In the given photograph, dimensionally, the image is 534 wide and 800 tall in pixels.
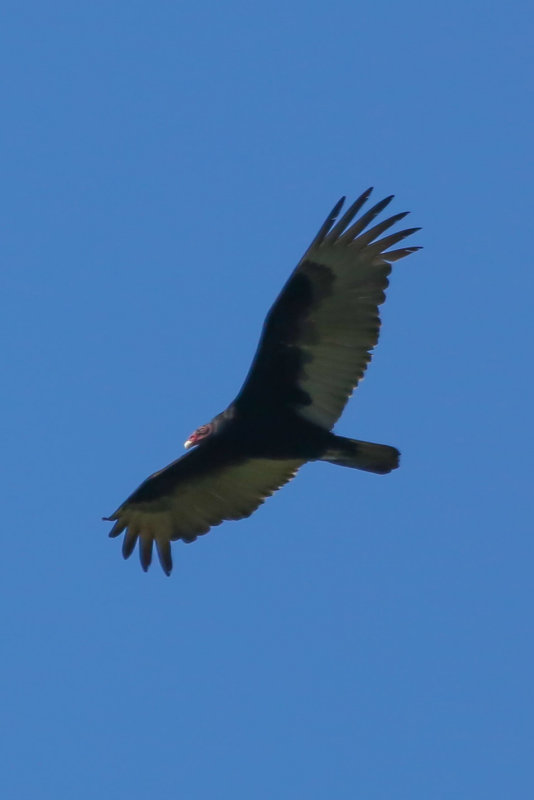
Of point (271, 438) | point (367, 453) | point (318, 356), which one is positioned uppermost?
point (318, 356)

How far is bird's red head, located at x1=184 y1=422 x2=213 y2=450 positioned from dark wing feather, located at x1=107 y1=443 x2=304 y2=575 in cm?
24

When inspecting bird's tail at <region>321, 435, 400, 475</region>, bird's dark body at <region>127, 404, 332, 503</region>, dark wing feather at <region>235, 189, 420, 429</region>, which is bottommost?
bird's tail at <region>321, 435, 400, 475</region>

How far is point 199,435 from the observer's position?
15562mm

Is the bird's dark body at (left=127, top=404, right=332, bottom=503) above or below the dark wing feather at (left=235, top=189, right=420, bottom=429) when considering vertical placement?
below

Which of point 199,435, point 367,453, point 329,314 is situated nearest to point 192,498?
point 199,435

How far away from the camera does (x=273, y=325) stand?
1506 centimetres

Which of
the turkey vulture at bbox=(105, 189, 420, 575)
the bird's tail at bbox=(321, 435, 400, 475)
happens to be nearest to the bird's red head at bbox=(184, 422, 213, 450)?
the turkey vulture at bbox=(105, 189, 420, 575)

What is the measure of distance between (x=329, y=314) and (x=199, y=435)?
1494mm

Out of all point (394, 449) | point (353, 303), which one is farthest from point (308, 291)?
point (394, 449)

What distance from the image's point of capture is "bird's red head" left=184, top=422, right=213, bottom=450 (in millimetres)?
15477

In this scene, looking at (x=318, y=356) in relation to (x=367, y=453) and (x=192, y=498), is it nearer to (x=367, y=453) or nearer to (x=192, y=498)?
(x=367, y=453)

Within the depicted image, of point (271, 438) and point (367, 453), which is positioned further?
point (271, 438)

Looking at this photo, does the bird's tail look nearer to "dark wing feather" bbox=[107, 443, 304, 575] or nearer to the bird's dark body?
the bird's dark body

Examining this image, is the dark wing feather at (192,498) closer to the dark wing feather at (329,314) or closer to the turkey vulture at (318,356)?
the turkey vulture at (318,356)
